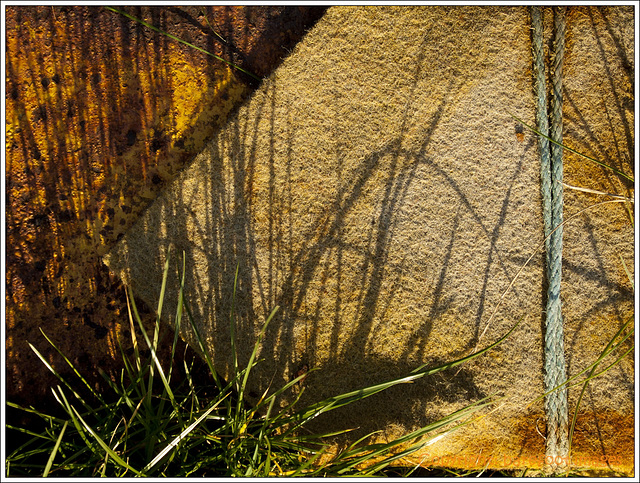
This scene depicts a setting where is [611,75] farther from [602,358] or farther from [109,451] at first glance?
[109,451]

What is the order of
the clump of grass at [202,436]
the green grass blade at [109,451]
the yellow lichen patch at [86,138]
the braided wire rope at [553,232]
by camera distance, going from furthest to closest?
1. the yellow lichen patch at [86,138]
2. the braided wire rope at [553,232]
3. the clump of grass at [202,436]
4. the green grass blade at [109,451]

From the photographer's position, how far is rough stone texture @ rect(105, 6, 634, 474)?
4.98 feet

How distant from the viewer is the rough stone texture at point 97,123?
1.62m

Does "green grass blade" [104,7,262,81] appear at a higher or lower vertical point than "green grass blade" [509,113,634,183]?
higher

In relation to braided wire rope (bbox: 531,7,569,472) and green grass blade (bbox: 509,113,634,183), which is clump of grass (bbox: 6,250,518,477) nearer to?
braided wire rope (bbox: 531,7,569,472)

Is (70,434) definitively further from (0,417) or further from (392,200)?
(392,200)

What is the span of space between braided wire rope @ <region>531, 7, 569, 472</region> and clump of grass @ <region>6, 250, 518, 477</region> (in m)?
0.21

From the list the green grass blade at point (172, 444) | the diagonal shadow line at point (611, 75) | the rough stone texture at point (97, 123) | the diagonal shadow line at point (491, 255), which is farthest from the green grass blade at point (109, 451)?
the diagonal shadow line at point (611, 75)

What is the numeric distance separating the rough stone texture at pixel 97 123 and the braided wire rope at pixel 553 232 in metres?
0.90

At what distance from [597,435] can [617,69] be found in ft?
4.32

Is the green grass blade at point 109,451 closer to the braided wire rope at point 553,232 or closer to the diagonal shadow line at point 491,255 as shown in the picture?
the diagonal shadow line at point 491,255

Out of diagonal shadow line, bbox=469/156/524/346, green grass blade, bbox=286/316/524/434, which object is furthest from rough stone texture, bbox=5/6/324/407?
diagonal shadow line, bbox=469/156/524/346

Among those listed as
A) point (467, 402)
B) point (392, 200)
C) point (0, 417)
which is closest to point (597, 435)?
point (467, 402)

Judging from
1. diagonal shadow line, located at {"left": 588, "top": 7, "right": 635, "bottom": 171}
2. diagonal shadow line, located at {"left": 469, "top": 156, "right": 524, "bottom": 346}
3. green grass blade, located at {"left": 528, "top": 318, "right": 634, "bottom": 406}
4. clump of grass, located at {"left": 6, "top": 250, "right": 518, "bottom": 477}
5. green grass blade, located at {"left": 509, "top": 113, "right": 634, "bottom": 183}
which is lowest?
clump of grass, located at {"left": 6, "top": 250, "right": 518, "bottom": 477}
